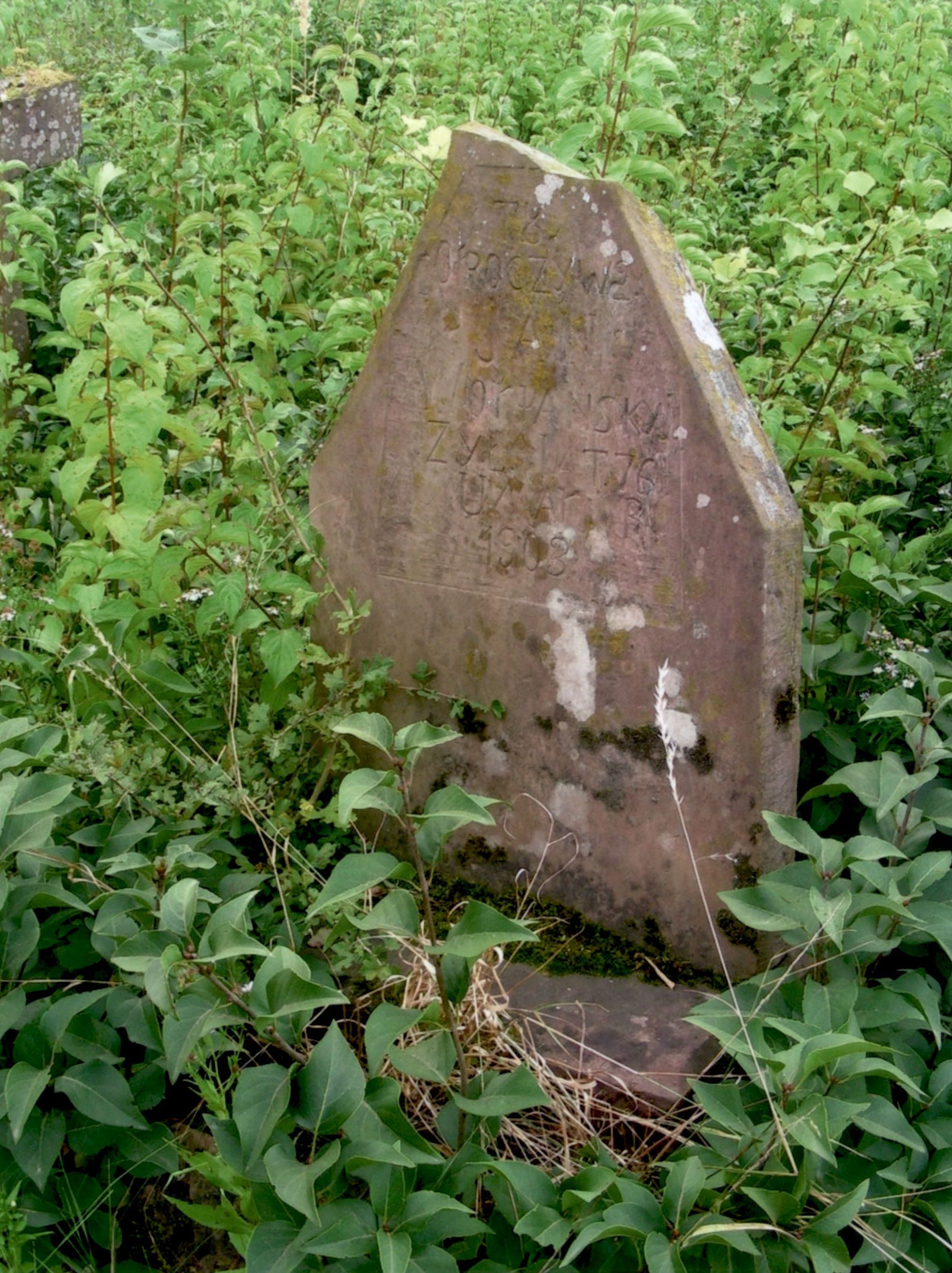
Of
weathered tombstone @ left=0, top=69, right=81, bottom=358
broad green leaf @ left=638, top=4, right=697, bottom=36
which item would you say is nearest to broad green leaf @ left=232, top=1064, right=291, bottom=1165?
broad green leaf @ left=638, top=4, right=697, bottom=36

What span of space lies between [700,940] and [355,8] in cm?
615

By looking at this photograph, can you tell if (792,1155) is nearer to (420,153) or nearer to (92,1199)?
(92,1199)

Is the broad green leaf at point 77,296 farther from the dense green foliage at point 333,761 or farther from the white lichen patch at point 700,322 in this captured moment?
the white lichen patch at point 700,322

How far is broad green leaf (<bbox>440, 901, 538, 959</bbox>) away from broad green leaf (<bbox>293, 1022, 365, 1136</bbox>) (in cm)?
20

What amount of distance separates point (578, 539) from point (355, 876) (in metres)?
0.86

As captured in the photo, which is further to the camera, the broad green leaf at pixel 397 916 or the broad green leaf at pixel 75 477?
the broad green leaf at pixel 75 477

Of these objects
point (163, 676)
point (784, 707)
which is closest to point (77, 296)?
point (163, 676)

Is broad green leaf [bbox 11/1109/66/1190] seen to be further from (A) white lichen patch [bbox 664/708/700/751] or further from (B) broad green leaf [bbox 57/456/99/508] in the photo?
(B) broad green leaf [bbox 57/456/99/508]

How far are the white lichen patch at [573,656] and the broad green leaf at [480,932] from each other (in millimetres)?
720

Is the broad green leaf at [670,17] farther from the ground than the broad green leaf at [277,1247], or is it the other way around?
the broad green leaf at [670,17]

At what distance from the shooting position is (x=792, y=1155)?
5.93 ft

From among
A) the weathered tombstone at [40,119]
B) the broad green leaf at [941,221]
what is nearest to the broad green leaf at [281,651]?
the broad green leaf at [941,221]

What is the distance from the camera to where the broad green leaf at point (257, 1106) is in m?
1.71

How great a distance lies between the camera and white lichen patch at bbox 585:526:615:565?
239 centimetres
